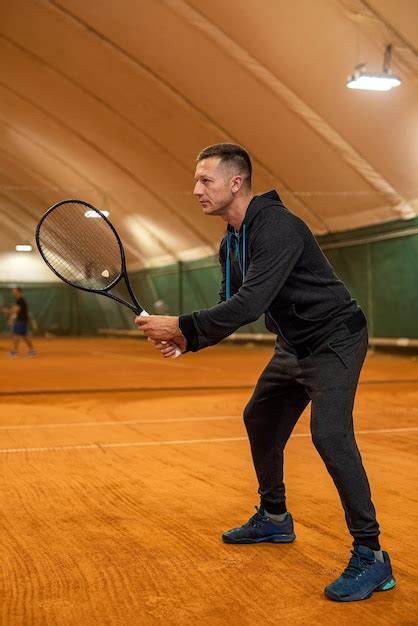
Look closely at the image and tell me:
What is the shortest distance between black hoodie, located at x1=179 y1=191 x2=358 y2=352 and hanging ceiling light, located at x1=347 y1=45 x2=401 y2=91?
36.6 feet

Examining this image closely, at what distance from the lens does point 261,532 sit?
4.01 meters

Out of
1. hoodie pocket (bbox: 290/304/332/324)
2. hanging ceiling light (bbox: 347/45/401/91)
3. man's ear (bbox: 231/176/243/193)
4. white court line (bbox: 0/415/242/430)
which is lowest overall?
white court line (bbox: 0/415/242/430)

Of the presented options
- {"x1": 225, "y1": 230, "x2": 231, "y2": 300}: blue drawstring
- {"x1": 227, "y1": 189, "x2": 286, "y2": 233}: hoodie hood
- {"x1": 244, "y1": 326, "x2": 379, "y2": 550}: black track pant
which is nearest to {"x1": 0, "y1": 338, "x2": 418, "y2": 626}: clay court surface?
{"x1": 244, "y1": 326, "x2": 379, "y2": 550}: black track pant

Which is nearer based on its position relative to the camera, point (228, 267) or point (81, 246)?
point (228, 267)

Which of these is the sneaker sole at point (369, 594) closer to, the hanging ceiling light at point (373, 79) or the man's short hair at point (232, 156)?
the man's short hair at point (232, 156)

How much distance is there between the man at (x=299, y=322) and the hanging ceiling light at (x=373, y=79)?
36.4 ft

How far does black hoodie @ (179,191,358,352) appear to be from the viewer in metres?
3.27

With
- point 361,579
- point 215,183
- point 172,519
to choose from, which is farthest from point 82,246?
point 361,579

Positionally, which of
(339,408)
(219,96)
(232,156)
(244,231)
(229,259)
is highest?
(219,96)

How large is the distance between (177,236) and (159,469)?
22127mm

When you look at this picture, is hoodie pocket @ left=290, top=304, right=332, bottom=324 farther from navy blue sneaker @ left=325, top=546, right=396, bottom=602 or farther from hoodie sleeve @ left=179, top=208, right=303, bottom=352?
navy blue sneaker @ left=325, top=546, right=396, bottom=602

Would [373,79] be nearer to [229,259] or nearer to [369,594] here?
[229,259]

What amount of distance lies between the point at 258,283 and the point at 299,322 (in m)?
0.31

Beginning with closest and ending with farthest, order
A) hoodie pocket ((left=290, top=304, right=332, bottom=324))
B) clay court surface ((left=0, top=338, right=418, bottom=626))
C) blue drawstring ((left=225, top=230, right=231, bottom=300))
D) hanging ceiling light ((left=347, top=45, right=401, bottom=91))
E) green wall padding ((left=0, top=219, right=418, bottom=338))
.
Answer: clay court surface ((left=0, top=338, right=418, bottom=626)), hoodie pocket ((left=290, top=304, right=332, bottom=324)), blue drawstring ((left=225, top=230, right=231, bottom=300)), hanging ceiling light ((left=347, top=45, right=401, bottom=91)), green wall padding ((left=0, top=219, right=418, bottom=338))
